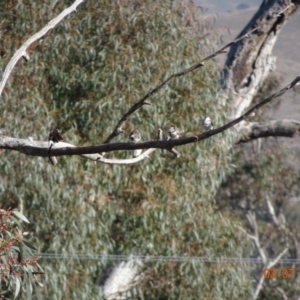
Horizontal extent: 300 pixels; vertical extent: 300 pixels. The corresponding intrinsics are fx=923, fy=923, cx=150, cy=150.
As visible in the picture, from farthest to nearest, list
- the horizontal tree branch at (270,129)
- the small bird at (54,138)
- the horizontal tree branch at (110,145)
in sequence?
the horizontal tree branch at (270,129), the small bird at (54,138), the horizontal tree branch at (110,145)

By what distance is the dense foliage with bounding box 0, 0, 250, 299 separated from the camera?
738cm

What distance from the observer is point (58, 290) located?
7.27m

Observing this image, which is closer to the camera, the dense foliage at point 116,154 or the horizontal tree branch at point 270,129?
the dense foliage at point 116,154

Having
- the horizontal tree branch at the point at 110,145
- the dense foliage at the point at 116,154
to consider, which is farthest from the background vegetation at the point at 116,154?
the horizontal tree branch at the point at 110,145

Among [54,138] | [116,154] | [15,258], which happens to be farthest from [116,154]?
[54,138]

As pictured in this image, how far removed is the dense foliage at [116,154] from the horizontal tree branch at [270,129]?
41.6 inches

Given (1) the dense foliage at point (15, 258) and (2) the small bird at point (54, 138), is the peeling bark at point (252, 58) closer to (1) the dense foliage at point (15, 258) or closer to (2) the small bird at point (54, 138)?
(1) the dense foliage at point (15, 258)

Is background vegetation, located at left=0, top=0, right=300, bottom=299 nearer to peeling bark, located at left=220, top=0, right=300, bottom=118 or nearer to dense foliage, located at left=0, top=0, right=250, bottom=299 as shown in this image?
dense foliage, located at left=0, top=0, right=250, bottom=299

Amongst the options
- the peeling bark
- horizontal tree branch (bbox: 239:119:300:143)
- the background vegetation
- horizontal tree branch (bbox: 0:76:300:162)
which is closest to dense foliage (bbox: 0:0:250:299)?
the background vegetation

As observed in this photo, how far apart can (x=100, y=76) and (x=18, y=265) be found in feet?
14.1

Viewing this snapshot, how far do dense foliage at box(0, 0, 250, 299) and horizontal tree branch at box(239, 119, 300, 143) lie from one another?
1056 mm

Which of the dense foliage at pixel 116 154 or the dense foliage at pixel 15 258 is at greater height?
the dense foliage at pixel 116 154

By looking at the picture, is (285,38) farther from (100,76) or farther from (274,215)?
(100,76)

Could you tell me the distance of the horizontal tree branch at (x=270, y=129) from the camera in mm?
9219
